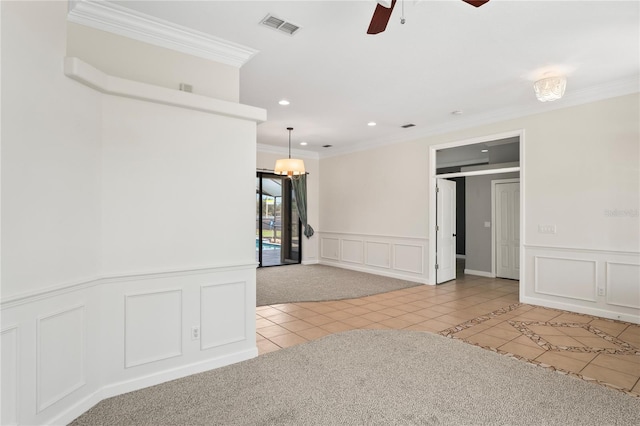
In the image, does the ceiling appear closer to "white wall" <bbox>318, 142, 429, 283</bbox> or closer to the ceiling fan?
the ceiling fan

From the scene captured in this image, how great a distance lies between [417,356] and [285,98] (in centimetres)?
359

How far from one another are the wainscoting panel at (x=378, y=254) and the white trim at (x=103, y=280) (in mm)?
4248

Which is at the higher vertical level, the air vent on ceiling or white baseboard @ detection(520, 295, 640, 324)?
the air vent on ceiling

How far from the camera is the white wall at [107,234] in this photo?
74.9 inches

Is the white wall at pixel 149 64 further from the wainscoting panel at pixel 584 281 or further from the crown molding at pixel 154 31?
the wainscoting panel at pixel 584 281

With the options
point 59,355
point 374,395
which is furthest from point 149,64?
point 374,395

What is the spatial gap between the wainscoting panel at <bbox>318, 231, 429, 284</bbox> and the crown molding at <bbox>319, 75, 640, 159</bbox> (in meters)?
2.00

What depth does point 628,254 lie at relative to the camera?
13.6 feet

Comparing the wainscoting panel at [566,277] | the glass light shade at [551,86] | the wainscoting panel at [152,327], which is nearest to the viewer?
the wainscoting panel at [152,327]

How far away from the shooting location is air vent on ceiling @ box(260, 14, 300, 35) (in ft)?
9.07

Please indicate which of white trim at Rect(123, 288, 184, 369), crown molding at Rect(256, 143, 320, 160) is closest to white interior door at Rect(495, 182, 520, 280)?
crown molding at Rect(256, 143, 320, 160)

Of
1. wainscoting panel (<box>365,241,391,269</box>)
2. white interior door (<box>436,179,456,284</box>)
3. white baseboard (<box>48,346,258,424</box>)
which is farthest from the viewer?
wainscoting panel (<box>365,241,391,269</box>)

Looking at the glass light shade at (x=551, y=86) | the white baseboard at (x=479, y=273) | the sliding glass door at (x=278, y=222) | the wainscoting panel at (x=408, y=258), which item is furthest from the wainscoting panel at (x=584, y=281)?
the sliding glass door at (x=278, y=222)

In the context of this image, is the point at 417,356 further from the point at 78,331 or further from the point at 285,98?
the point at 285,98
